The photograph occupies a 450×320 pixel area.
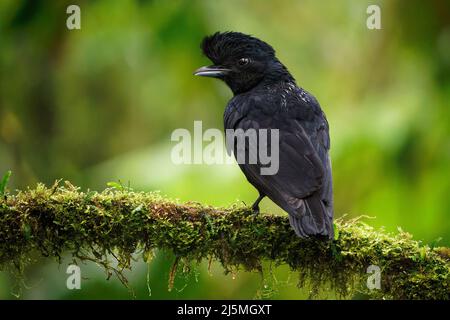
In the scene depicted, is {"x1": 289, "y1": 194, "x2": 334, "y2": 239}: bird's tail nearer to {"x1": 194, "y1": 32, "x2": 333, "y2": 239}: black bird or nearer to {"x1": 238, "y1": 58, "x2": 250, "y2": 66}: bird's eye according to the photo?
{"x1": 194, "y1": 32, "x2": 333, "y2": 239}: black bird

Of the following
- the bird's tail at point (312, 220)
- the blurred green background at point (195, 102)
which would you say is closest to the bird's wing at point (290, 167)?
the bird's tail at point (312, 220)

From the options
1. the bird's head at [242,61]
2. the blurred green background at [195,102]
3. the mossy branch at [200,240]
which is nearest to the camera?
the mossy branch at [200,240]

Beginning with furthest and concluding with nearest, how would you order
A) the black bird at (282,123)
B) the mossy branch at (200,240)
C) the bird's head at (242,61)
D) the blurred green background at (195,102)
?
the blurred green background at (195,102), the bird's head at (242,61), the black bird at (282,123), the mossy branch at (200,240)

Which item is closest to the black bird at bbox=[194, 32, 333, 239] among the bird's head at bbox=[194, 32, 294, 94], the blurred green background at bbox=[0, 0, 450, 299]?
the bird's head at bbox=[194, 32, 294, 94]

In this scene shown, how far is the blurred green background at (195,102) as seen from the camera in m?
7.13

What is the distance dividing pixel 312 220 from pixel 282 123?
1.03 m

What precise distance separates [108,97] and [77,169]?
1.29 m

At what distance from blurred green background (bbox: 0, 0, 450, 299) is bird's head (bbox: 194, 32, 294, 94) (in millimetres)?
1262

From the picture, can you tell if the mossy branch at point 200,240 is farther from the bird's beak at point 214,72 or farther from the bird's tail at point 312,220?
the bird's beak at point 214,72

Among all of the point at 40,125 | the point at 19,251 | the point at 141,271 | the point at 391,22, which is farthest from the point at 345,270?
the point at 40,125

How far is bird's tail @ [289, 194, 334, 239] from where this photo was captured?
4.38 m

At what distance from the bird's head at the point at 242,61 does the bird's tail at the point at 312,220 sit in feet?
5.43

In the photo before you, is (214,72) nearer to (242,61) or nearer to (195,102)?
(242,61)

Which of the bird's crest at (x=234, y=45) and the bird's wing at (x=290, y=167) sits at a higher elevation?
the bird's crest at (x=234, y=45)
